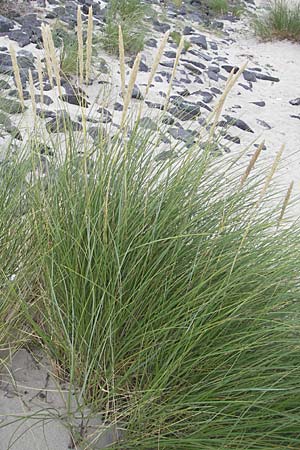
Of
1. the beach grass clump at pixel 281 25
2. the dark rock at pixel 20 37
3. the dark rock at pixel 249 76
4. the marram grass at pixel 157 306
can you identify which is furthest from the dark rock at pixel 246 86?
the marram grass at pixel 157 306

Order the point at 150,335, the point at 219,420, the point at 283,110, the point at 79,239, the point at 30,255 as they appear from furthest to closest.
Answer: the point at 283,110, the point at 30,255, the point at 79,239, the point at 150,335, the point at 219,420

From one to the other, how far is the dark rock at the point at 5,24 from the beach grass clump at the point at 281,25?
4.61 m

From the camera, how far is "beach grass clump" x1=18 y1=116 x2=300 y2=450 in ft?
5.28

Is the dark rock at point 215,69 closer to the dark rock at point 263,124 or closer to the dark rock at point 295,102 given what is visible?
the dark rock at point 295,102

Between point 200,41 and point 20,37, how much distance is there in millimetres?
3145

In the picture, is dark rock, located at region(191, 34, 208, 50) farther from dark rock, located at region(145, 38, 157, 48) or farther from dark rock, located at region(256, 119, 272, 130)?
dark rock, located at region(256, 119, 272, 130)

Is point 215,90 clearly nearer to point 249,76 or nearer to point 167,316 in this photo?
point 249,76

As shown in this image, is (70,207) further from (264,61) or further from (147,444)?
(264,61)

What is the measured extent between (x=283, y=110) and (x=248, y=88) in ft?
1.99

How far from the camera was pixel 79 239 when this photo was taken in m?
1.85

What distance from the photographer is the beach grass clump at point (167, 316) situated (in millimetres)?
1608

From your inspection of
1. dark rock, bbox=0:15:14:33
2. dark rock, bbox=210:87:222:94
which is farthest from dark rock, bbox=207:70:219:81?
dark rock, bbox=0:15:14:33

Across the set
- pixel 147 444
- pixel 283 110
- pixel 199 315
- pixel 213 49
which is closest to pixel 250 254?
pixel 199 315

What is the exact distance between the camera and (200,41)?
26.2 ft
